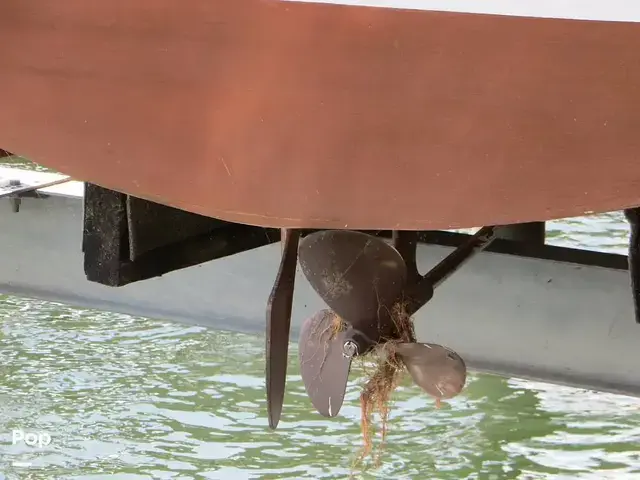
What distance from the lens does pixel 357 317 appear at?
1628 millimetres

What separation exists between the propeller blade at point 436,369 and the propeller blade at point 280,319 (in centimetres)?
26

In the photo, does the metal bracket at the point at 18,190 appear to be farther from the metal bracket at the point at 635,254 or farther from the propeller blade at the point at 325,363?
the metal bracket at the point at 635,254

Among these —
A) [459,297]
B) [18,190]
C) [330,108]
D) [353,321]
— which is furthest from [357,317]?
[18,190]

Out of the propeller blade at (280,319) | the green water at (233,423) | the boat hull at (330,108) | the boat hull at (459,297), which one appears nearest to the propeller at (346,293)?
the propeller blade at (280,319)

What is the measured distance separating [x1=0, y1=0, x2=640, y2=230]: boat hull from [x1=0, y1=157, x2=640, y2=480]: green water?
1821mm

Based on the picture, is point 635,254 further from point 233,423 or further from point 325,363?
point 233,423

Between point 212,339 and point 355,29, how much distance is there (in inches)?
120

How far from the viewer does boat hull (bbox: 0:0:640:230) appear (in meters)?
1.16

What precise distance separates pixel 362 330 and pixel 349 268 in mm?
108

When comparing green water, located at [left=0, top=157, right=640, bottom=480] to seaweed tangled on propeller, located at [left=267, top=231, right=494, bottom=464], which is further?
green water, located at [left=0, top=157, right=640, bottom=480]

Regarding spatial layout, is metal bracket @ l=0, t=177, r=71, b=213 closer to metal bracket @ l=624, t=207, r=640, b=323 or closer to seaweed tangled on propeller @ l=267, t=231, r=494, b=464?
seaweed tangled on propeller @ l=267, t=231, r=494, b=464

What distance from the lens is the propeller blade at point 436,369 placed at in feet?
5.17

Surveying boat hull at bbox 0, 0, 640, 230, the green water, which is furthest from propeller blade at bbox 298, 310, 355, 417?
the green water

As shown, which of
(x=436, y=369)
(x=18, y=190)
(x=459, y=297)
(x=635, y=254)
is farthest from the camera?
(x=18, y=190)
